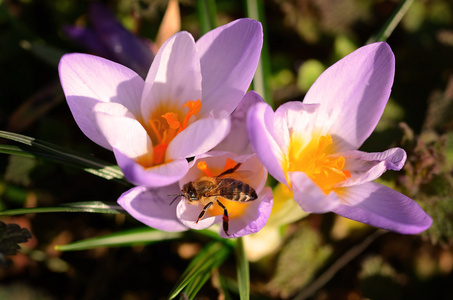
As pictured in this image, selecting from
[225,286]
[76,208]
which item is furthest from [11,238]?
[225,286]

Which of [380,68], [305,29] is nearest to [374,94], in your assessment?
[380,68]

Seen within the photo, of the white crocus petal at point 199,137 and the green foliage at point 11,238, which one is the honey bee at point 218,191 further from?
the green foliage at point 11,238

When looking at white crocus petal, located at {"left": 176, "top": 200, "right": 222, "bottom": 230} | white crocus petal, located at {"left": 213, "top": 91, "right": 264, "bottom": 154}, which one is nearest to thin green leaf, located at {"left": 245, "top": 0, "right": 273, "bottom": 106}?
white crocus petal, located at {"left": 213, "top": 91, "right": 264, "bottom": 154}

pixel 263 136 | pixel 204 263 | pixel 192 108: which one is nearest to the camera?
pixel 263 136

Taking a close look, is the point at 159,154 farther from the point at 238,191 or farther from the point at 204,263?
the point at 204,263

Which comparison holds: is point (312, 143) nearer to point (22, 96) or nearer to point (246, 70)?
point (246, 70)

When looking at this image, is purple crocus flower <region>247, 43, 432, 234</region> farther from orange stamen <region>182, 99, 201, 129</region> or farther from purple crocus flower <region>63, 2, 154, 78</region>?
purple crocus flower <region>63, 2, 154, 78</region>
